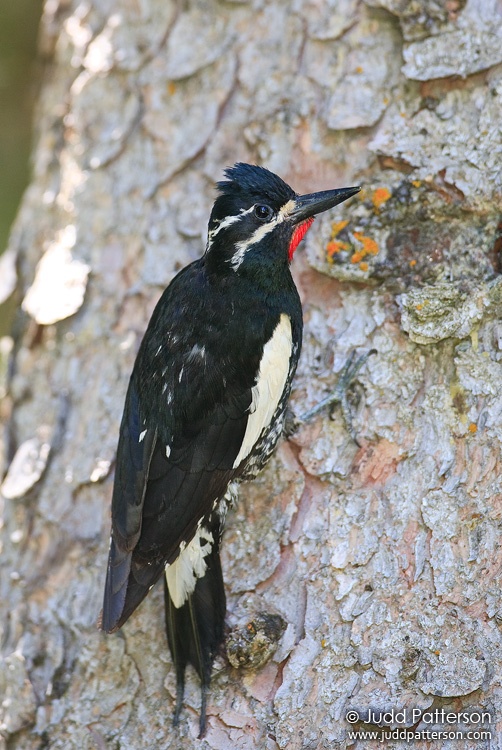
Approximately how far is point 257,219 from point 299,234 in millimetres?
169

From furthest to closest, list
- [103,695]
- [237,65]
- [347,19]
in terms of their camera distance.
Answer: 1. [237,65]
2. [347,19]
3. [103,695]

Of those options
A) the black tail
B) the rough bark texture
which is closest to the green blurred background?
the rough bark texture

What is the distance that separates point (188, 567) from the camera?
2.63 meters

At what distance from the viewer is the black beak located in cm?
265

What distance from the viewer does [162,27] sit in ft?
10.9

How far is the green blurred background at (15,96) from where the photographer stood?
4586mm

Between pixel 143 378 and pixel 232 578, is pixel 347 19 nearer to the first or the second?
pixel 143 378

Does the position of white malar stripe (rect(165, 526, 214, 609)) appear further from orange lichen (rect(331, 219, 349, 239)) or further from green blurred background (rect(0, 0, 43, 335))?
green blurred background (rect(0, 0, 43, 335))

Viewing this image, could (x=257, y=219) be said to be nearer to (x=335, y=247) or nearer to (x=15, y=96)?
(x=335, y=247)

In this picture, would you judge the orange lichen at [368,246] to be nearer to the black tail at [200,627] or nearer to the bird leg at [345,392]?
the bird leg at [345,392]

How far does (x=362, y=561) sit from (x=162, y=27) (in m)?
2.30

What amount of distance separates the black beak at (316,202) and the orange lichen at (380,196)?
13 cm

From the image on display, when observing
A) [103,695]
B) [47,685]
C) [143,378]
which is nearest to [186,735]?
[103,695]

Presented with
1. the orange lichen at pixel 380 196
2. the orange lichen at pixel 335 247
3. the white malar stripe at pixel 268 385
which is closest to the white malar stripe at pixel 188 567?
the white malar stripe at pixel 268 385
